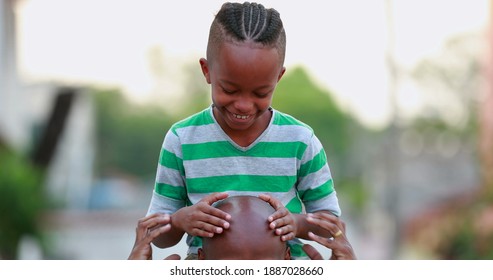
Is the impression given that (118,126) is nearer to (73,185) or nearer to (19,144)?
(73,185)

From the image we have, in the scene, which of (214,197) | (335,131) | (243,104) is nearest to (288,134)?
(243,104)

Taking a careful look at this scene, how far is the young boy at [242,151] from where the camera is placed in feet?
9.85

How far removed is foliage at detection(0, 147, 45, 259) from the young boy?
9909mm

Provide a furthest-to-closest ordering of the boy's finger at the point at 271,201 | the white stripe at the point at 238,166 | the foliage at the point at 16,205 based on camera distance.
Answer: the foliage at the point at 16,205 → the white stripe at the point at 238,166 → the boy's finger at the point at 271,201

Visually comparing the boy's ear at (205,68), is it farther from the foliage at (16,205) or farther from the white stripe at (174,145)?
the foliage at (16,205)

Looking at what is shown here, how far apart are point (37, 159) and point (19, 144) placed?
2.65 ft

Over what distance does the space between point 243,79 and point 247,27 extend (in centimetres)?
20

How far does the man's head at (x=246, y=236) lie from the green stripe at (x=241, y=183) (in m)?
0.15

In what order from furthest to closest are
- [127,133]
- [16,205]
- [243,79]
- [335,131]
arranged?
[127,133] → [335,131] → [16,205] → [243,79]

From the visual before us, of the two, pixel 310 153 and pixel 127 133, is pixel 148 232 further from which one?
pixel 127 133

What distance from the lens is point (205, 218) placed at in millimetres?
3000

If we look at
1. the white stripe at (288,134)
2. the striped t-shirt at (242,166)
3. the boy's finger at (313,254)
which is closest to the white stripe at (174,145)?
the striped t-shirt at (242,166)

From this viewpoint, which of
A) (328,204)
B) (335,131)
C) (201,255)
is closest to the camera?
(201,255)
